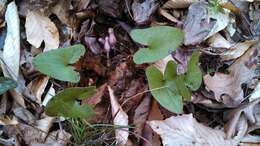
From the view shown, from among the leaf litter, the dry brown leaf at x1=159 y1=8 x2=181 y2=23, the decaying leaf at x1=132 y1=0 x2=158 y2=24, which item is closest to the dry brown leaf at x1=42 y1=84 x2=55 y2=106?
the leaf litter

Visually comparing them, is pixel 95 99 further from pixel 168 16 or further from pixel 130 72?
pixel 168 16

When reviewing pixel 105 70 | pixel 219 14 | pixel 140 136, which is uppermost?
pixel 219 14

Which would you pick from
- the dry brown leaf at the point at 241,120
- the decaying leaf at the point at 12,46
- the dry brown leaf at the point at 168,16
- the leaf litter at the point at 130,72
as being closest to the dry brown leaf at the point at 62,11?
the leaf litter at the point at 130,72

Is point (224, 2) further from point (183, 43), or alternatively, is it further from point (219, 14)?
point (183, 43)

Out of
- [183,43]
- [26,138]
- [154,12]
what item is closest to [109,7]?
[154,12]

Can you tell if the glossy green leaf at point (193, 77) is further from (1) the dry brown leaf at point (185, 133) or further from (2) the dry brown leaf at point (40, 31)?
(2) the dry brown leaf at point (40, 31)

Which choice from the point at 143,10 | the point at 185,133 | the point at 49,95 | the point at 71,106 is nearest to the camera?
the point at 71,106

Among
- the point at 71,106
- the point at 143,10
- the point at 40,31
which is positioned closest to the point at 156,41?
the point at 143,10
